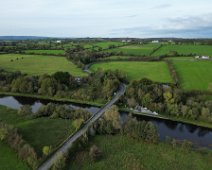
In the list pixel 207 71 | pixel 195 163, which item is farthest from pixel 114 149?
pixel 207 71

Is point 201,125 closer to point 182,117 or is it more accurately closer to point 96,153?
point 182,117

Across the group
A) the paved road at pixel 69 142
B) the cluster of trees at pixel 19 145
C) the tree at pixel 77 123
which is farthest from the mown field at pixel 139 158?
the cluster of trees at pixel 19 145

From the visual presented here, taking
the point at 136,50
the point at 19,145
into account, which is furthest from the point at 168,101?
the point at 136,50

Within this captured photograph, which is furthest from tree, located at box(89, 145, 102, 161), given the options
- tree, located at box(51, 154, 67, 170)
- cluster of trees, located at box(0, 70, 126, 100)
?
cluster of trees, located at box(0, 70, 126, 100)

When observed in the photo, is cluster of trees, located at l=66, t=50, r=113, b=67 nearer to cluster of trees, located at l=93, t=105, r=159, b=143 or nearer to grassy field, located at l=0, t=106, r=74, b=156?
grassy field, located at l=0, t=106, r=74, b=156

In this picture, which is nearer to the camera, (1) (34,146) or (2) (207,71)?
(1) (34,146)

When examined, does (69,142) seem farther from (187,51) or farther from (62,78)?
(187,51)

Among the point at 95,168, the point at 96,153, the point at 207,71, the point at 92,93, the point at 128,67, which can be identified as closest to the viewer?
the point at 95,168
